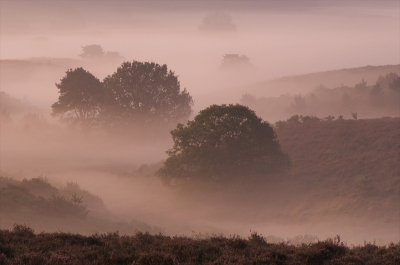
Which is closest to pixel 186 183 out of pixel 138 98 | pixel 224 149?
pixel 224 149

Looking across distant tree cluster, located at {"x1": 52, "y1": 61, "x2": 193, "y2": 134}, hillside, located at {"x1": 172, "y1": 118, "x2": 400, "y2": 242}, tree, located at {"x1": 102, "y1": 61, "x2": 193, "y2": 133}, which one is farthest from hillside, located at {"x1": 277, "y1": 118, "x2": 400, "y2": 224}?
distant tree cluster, located at {"x1": 52, "y1": 61, "x2": 193, "y2": 134}

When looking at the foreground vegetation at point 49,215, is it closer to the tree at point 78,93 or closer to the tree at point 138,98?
the tree at point 138,98

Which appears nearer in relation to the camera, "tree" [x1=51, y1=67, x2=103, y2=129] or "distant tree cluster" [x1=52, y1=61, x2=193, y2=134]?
"distant tree cluster" [x1=52, y1=61, x2=193, y2=134]

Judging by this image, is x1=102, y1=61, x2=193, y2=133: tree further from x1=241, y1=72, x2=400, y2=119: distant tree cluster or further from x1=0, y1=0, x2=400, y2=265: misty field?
x1=241, y1=72, x2=400, y2=119: distant tree cluster

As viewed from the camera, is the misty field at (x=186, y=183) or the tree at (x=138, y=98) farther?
the tree at (x=138, y=98)

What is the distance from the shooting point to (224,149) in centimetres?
4475

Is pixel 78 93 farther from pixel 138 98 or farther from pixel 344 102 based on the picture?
pixel 344 102

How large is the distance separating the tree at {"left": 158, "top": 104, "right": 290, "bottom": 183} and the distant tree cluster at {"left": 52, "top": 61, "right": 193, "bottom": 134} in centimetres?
3077

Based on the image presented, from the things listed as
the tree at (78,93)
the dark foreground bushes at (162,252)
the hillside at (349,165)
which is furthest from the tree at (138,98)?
the dark foreground bushes at (162,252)

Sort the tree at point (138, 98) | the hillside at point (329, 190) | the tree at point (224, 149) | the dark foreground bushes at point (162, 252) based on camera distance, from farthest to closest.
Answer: the tree at point (138, 98) < the tree at point (224, 149) < the hillside at point (329, 190) < the dark foreground bushes at point (162, 252)

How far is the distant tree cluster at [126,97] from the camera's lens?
7431cm

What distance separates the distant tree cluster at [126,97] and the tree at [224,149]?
101 ft

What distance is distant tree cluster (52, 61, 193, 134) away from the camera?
7431 cm

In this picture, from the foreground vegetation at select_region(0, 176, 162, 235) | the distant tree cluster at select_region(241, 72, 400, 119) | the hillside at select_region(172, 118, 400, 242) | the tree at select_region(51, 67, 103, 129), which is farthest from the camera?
the distant tree cluster at select_region(241, 72, 400, 119)
